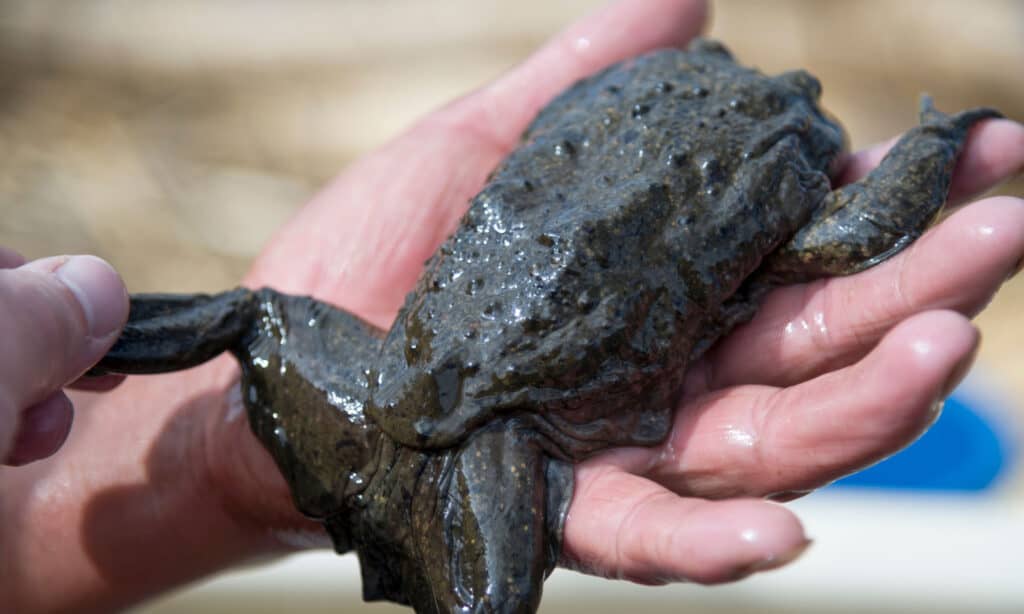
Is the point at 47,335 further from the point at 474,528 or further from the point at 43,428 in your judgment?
the point at 474,528

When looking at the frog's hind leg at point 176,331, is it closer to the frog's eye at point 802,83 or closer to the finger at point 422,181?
the finger at point 422,181

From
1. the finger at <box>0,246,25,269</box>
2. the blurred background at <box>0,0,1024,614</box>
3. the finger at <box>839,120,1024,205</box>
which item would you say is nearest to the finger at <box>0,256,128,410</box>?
the finger at <box>0,246,25,269</box>

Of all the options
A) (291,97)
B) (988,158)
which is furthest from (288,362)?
(291,97)

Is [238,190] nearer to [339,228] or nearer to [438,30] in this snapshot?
[438,30]

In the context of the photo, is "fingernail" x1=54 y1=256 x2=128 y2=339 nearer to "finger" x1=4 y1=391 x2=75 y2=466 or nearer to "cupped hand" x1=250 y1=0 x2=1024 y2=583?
"finger" x1=4 y1=391 x2=75 y2=466

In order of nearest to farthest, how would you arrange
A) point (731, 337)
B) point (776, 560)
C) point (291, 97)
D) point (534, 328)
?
point (776, 560), point (534, 328), point (731, 337), point (291, 97)

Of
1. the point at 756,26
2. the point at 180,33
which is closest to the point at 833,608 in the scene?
the point at 756,26

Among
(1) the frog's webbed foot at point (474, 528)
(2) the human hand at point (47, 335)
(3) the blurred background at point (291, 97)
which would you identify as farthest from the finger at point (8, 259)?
(3) the blurred background at point (291, 97)

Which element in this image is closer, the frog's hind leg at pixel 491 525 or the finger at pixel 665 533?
the finger at pixel 665 533

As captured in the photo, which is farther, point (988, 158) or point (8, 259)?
point (988, 158)
